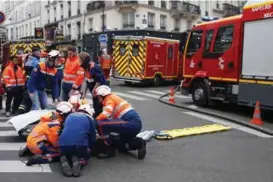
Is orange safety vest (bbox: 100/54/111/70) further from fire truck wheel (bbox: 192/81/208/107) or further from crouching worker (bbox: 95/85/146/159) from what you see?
crouching worker (bbox: 95/85/146/159)

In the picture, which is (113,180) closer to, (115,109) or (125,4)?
(115,109)

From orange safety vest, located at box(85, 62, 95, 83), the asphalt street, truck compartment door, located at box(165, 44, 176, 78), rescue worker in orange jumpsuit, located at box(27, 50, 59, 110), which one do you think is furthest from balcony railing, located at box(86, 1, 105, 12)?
the asphalt street

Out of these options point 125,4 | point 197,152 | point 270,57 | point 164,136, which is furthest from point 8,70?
point 125,4

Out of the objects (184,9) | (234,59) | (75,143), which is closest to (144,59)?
(234,59)

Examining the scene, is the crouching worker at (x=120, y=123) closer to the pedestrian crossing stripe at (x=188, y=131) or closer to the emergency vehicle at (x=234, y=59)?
the pedestrian crossing stripe at (x=188, y=131)

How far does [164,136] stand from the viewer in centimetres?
850

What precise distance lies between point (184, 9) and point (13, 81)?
1434 inches

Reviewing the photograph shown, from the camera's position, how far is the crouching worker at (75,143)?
6078 millimetres

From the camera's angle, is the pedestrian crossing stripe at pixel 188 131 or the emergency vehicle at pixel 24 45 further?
the emergency vehicle at pixel 24 45

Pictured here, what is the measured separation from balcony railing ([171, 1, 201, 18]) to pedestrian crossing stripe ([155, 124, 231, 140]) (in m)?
35.7

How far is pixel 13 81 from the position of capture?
36.2 ft

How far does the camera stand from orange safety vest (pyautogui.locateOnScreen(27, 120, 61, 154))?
6.69 metres

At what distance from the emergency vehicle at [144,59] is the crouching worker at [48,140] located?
44.2 feet

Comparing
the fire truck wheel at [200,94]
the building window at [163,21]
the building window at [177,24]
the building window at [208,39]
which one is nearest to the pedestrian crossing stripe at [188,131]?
the fire truck wheel at [200,94]
